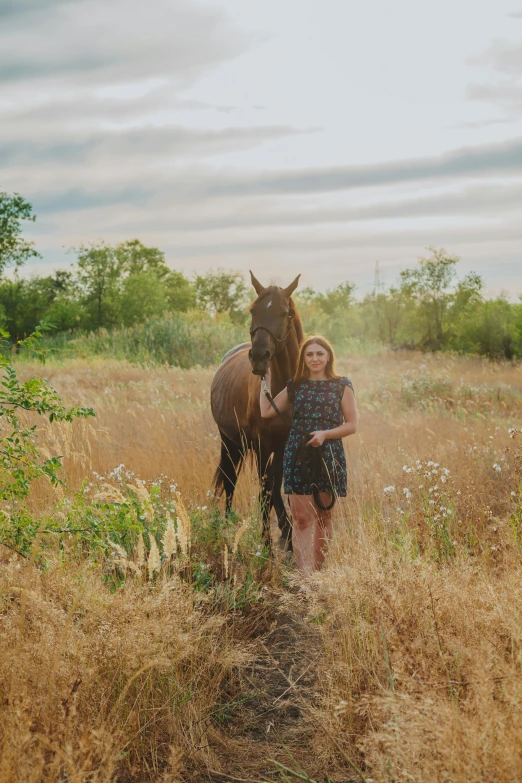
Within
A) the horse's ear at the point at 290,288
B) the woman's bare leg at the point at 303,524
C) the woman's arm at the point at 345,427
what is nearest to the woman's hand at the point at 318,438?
the woman's arm at the point at 345,427

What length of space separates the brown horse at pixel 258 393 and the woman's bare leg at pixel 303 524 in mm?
286

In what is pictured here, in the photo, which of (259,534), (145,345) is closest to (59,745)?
(259,534)

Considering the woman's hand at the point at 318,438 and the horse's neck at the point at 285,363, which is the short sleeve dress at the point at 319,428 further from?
the horse's neck at the point at 285,363

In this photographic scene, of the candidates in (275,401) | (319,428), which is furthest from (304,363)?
(319,428)

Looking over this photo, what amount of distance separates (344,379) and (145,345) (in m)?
20.6

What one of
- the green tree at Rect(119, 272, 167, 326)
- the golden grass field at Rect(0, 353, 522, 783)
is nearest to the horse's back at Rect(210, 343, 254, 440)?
the golden grass field at Rect(0, 353, 522, 783)

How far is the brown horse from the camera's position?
16.8ft

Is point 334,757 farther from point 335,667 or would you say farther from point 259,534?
point 259,534

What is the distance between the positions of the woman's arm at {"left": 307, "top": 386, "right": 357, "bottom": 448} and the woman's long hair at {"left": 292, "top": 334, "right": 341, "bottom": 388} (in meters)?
0.19

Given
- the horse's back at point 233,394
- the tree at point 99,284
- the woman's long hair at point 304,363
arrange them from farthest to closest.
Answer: the tree at point 99,284, the horse's back at point 233,394, the woman's long hair at point 304,363

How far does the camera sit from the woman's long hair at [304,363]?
5074mm

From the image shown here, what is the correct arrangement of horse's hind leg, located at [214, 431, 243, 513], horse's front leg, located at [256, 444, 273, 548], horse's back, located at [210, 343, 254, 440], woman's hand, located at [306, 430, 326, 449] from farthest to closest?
horse's hind leg, located at [214, 431, 243, 513] < horse's back, located at [210, 343, 254, 440] < horse's front leg, located at [256, 444, 273, 548] < woman's hand, located at [306, 430, 326, 449]

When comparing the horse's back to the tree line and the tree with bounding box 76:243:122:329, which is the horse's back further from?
the tree with bounding box 76:243:122:329

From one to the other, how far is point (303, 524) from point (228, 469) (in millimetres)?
1799
